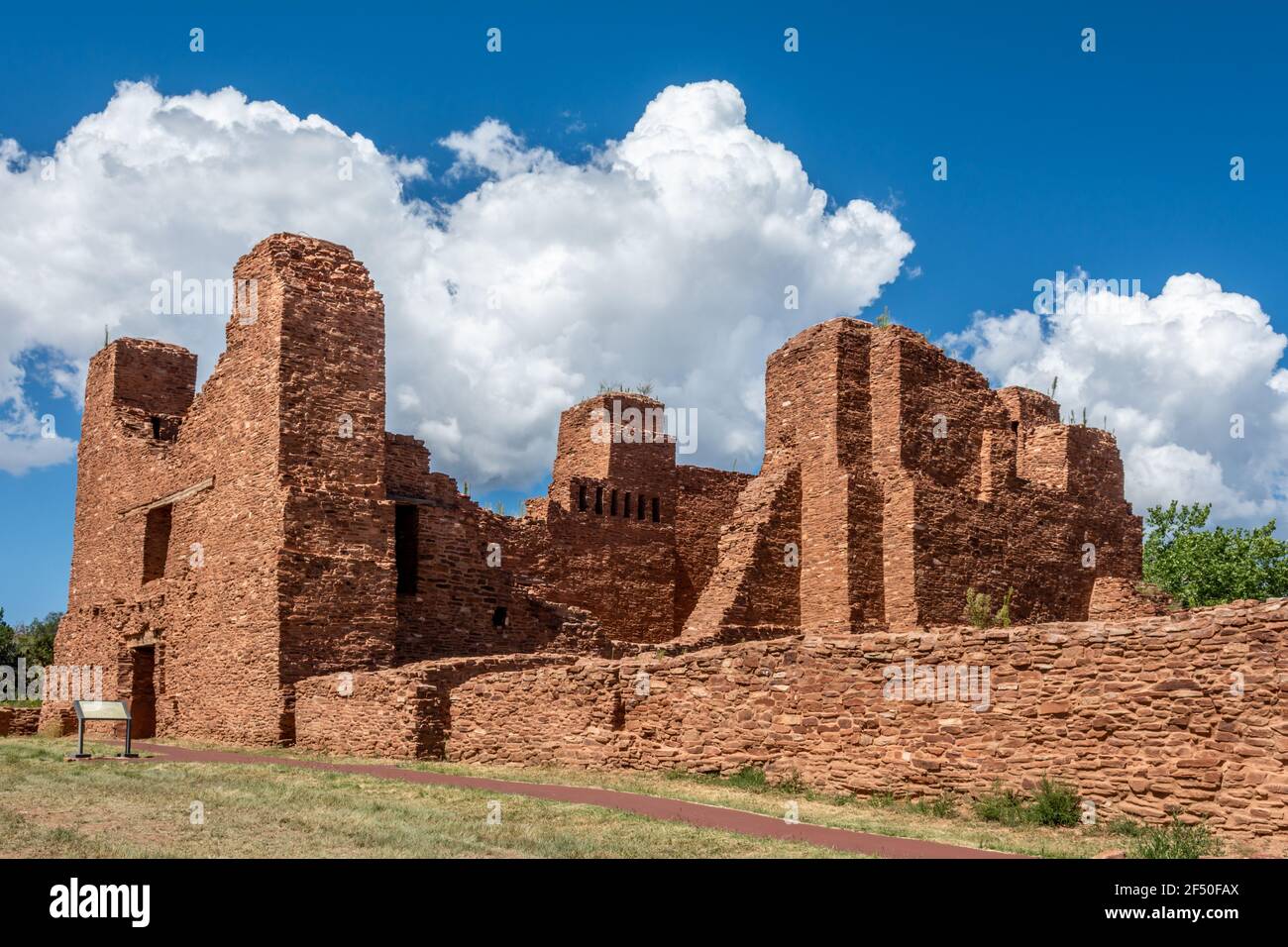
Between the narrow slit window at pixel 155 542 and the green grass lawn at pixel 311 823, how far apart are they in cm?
1336

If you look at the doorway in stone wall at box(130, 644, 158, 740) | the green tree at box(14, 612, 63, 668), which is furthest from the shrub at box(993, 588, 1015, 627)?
the green tree at box(14, 612, 63, 668)

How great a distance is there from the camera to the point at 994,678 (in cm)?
1265

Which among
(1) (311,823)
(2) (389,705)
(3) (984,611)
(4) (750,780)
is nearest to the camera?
(1) (311,823)

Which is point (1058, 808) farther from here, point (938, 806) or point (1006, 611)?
point (1006, 611)

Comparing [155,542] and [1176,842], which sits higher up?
[155,542]

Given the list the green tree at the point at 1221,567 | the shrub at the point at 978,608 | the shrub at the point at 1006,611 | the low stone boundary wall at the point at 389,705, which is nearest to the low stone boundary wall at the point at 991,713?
the low stone boundary wall at the point at 389,705

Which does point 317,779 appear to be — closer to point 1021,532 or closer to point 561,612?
point 561,612

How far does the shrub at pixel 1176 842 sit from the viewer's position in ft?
31.6

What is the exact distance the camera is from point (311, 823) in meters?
10.5

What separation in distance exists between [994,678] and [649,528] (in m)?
20.7

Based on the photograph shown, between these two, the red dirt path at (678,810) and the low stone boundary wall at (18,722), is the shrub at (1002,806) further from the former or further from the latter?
the low stone boundary wall at (18,722)

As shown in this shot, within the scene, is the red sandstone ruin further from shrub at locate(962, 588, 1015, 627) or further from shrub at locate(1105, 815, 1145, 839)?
shrub at locate(1105, 815, 1145, 839)

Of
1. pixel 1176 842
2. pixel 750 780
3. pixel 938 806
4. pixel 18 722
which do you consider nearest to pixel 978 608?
pixel 750 780

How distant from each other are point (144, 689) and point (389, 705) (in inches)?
364
